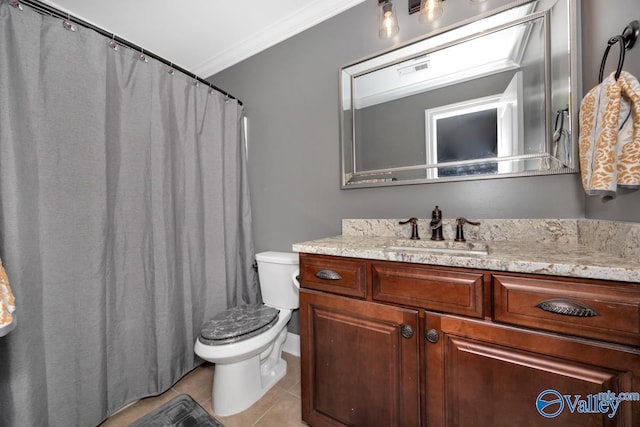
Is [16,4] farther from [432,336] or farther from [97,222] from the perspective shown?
[432,336]

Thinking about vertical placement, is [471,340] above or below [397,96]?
below

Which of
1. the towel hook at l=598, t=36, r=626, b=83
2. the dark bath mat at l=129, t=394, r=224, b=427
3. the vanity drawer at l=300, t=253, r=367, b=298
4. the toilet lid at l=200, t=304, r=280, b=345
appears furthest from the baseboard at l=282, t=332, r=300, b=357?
the towel hook at l=598, t=36, r=626, b=83

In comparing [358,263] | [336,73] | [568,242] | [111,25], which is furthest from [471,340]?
[111,25]

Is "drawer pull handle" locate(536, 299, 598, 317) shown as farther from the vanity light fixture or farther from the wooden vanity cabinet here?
the vanity light fixture

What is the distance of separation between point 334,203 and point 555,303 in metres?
1.14

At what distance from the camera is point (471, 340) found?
2.52ft

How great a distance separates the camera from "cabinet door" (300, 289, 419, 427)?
875mm

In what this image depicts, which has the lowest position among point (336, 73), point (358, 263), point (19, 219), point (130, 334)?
point (130, 334)

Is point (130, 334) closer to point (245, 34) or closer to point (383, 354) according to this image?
point (383, 354)

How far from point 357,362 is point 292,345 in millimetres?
986

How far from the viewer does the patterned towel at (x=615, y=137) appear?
0.71m

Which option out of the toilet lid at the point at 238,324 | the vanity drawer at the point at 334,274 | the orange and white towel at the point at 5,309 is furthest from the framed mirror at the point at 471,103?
the orange and white towel at the point at 5,309

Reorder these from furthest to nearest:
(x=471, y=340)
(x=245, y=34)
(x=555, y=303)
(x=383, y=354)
→ (x=245, y=34) < (x=383, y=354) < (x=471, y=340) < (x=555, y=303)

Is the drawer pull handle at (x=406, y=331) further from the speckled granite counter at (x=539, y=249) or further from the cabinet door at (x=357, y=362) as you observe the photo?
the speckled granite counter at (x=539, y=249)
